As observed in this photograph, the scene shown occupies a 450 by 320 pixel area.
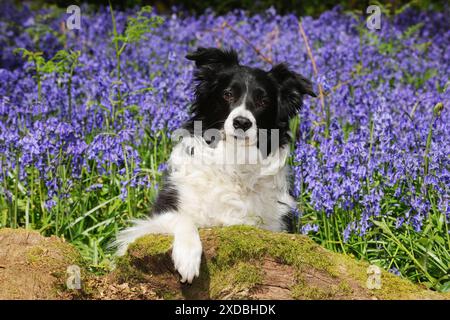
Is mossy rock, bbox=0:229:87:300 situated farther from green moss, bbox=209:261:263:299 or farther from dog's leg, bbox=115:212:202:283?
green moss, bbox=209:261:263:299

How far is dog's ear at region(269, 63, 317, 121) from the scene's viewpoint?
4.82 meters

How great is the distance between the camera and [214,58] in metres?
4.77

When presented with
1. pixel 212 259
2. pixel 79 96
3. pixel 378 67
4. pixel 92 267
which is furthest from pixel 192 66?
pixel 212 259

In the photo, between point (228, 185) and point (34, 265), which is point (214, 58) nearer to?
point (228, 185)

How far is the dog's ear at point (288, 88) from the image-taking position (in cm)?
482

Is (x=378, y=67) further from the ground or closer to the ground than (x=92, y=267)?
further from the ground

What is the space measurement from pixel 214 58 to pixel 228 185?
865 mm

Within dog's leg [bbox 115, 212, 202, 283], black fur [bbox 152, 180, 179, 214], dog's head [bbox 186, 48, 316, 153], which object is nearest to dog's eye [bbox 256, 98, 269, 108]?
dog's head [bbox 186, 48, 316, 153]

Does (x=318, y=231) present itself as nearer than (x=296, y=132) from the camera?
Yes

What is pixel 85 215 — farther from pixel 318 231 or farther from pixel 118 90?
pixel 318 231

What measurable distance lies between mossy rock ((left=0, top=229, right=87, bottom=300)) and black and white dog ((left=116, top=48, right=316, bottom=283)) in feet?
1.73

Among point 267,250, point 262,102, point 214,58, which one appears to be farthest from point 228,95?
point 267,250

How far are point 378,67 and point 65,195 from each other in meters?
4.08

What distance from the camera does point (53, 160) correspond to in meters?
4.96
